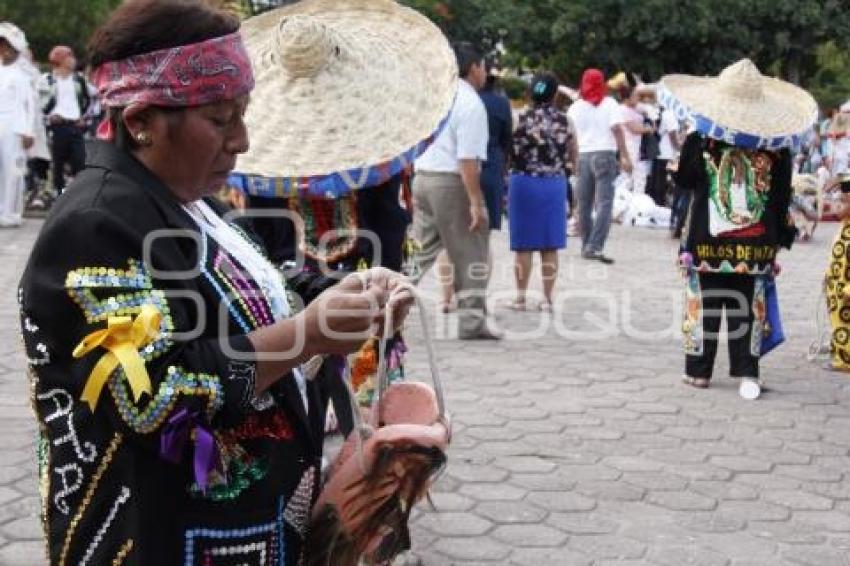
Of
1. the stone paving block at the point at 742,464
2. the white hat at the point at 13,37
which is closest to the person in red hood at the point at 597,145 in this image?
the white hat at the point at 13,37

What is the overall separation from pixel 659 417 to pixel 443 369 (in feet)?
5.03

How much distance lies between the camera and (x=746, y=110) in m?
6.09

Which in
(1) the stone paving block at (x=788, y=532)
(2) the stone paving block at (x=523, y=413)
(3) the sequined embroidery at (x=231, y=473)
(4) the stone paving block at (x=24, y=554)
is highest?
(3) the sequined embroidery at (x=231, y=473)

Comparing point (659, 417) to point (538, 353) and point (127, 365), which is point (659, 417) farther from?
point (127, 365)

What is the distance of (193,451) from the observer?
1727 mm

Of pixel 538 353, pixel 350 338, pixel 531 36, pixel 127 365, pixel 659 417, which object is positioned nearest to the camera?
pixel 127 365

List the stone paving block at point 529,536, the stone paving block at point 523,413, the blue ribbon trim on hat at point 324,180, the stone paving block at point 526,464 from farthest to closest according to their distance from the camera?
1. the stone paving block at point 523,413
2. the stone paving block at point 526,464
3. the stone paving block at point 529,536
4. the blue ribbon trim on hat at point 324,180

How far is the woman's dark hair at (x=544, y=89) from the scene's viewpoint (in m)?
8.70

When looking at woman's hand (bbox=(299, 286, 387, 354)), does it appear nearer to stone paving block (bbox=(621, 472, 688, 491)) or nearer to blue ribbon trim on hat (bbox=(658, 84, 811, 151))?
stone paving block (bbox=(621, 472, 688, 491))

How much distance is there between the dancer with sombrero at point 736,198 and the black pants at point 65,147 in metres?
8.43

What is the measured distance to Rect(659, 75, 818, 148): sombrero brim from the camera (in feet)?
19.5

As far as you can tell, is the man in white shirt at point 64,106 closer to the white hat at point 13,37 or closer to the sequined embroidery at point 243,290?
the white hat at point 13,37

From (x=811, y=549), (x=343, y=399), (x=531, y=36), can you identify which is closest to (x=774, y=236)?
(x=811, y=549)

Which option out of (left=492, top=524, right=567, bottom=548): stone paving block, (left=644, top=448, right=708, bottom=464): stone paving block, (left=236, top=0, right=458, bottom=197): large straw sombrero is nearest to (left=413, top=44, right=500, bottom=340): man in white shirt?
(left=644, top=448, right=708, bottom=464): stone paving block
